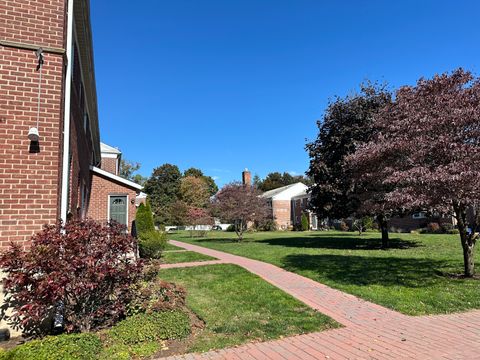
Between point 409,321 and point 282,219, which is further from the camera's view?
point 282,219

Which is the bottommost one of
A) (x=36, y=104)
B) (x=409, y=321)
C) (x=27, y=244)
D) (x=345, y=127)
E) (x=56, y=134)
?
(x=409, y=321)

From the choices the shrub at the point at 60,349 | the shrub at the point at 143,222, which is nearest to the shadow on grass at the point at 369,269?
the shrub at the point at 143,222

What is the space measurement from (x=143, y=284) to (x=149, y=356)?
1697mm

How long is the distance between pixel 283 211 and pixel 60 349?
48.0 metres

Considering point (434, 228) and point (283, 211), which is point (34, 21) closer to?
point (434, 228)

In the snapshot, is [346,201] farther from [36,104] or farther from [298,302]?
[36,104]

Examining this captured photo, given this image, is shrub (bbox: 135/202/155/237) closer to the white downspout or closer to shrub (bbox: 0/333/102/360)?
the white downspout

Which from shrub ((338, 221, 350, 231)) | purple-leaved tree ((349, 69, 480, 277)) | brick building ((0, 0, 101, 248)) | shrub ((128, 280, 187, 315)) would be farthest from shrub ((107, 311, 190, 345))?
shrub ((338, 221, 350, 231))

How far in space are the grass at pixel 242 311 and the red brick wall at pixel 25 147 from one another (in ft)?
10.9

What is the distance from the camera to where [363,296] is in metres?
7.86

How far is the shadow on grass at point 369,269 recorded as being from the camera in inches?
363

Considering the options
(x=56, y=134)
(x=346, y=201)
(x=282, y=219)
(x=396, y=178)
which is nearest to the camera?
(x=56, y=134)

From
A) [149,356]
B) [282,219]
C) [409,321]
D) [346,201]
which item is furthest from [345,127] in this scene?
[282,219]

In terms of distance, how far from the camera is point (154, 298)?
6.25 metres
